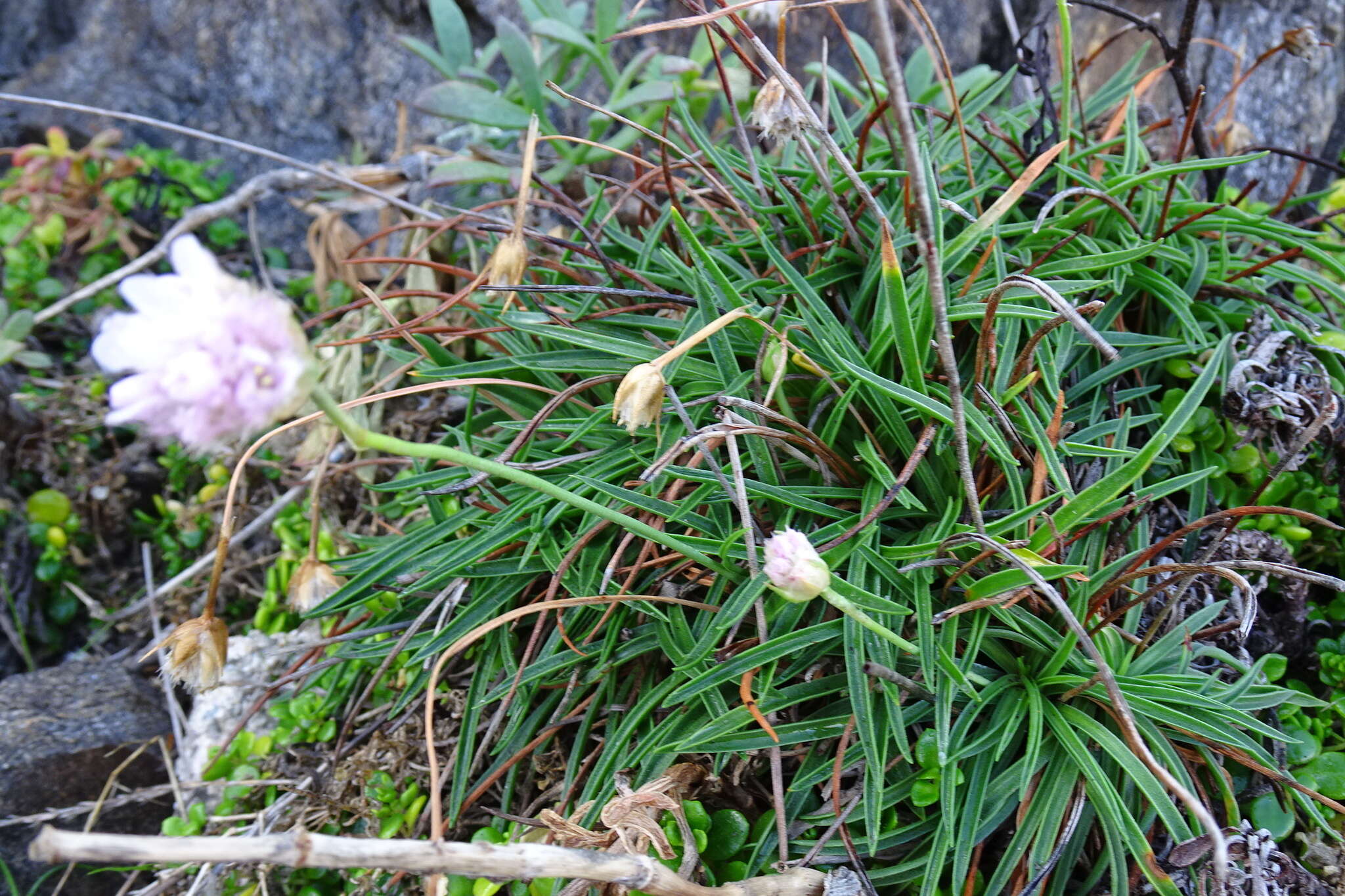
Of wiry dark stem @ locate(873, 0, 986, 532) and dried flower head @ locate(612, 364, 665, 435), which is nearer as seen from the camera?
wiry dark stem @ locate(873, 0, 986, 532)

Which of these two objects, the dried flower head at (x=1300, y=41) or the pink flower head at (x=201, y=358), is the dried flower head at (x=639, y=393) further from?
the dried flower head at (x=1300, y=41)

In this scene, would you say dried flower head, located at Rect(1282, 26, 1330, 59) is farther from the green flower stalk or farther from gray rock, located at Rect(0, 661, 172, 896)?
gray rock, located at Rect(0, 661, 172, 896)

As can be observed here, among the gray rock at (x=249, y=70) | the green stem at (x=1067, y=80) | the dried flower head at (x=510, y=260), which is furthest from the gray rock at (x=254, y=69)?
the green stem at (x=1067, y=80)

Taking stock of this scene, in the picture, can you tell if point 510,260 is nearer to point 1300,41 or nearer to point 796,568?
point 796,568

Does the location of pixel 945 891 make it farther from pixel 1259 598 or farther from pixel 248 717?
pixel 248 717

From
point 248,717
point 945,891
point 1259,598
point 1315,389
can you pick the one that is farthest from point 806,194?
point 248,717

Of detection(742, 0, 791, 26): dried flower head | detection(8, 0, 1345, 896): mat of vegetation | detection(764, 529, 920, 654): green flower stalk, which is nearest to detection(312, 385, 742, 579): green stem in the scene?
detection(8, 0, 1345, 896): mat of vegetation
